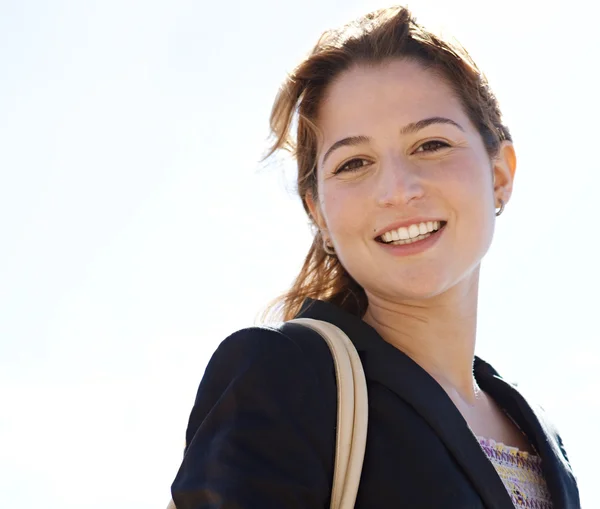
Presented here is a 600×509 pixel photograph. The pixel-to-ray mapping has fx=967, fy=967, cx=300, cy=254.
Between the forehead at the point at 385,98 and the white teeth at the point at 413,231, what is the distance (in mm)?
370

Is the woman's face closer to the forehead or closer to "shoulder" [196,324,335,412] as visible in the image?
the forehead

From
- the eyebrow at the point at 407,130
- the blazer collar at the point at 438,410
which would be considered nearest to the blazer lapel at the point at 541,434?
the blazer collar at the point at 438,410

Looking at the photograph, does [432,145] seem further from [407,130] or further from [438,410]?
[438,410]

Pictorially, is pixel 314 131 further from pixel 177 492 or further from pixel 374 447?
pixel 177 492

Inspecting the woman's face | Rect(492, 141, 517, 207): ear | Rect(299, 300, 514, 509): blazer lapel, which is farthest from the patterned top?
Rect(492, 141, 517, 207): ear

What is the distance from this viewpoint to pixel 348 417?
2.83 metres

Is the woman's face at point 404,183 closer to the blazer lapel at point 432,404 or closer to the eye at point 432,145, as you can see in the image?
the eye at point 432,145

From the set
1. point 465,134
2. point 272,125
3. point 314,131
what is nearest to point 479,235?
point 465,134

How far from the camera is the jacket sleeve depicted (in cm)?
257

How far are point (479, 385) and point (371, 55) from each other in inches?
58.4

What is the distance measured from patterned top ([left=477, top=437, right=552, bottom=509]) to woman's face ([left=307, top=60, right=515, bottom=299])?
0.62 metres

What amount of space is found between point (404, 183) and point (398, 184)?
0.02 metres

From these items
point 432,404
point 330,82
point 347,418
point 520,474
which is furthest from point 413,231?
point 520,474

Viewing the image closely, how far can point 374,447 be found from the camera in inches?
114
